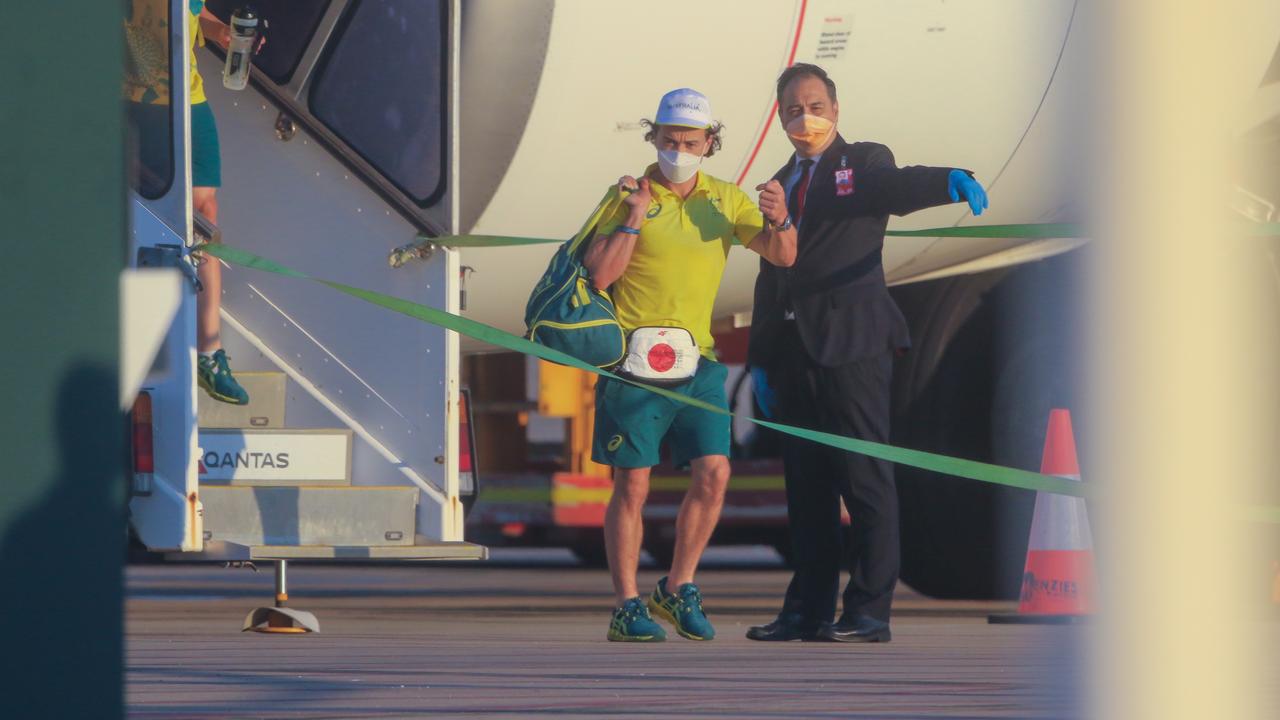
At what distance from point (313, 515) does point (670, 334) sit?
4.21ft

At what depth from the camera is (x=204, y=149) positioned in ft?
19.3

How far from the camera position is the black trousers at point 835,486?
18.1 ft

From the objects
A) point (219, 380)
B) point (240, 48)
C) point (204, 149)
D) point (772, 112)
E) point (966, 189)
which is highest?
point (240, 48)

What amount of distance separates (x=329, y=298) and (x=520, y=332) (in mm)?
1164

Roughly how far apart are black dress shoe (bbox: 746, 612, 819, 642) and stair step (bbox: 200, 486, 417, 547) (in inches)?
43.7

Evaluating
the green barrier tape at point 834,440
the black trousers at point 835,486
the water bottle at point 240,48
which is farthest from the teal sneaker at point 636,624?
the water bottle at point 240,48

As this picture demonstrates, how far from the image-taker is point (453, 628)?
629 centimetres

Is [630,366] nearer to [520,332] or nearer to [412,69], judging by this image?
[412,69]

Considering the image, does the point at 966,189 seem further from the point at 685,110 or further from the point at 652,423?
Result: the point at 652,423

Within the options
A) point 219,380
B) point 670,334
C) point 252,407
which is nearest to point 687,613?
point 670,334

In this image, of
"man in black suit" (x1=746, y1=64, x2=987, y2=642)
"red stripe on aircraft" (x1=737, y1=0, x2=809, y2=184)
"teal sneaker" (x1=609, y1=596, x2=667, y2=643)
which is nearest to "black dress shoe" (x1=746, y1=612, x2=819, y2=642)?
"man in black suit" (x1=746, y1=64, x2=987, y2=642)

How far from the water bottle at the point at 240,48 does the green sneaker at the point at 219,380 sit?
32.5 inches

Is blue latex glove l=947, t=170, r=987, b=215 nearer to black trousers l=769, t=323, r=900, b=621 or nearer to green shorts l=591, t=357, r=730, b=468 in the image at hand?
black trousers l=769, t=323, r=900, b=621

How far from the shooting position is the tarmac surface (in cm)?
387
